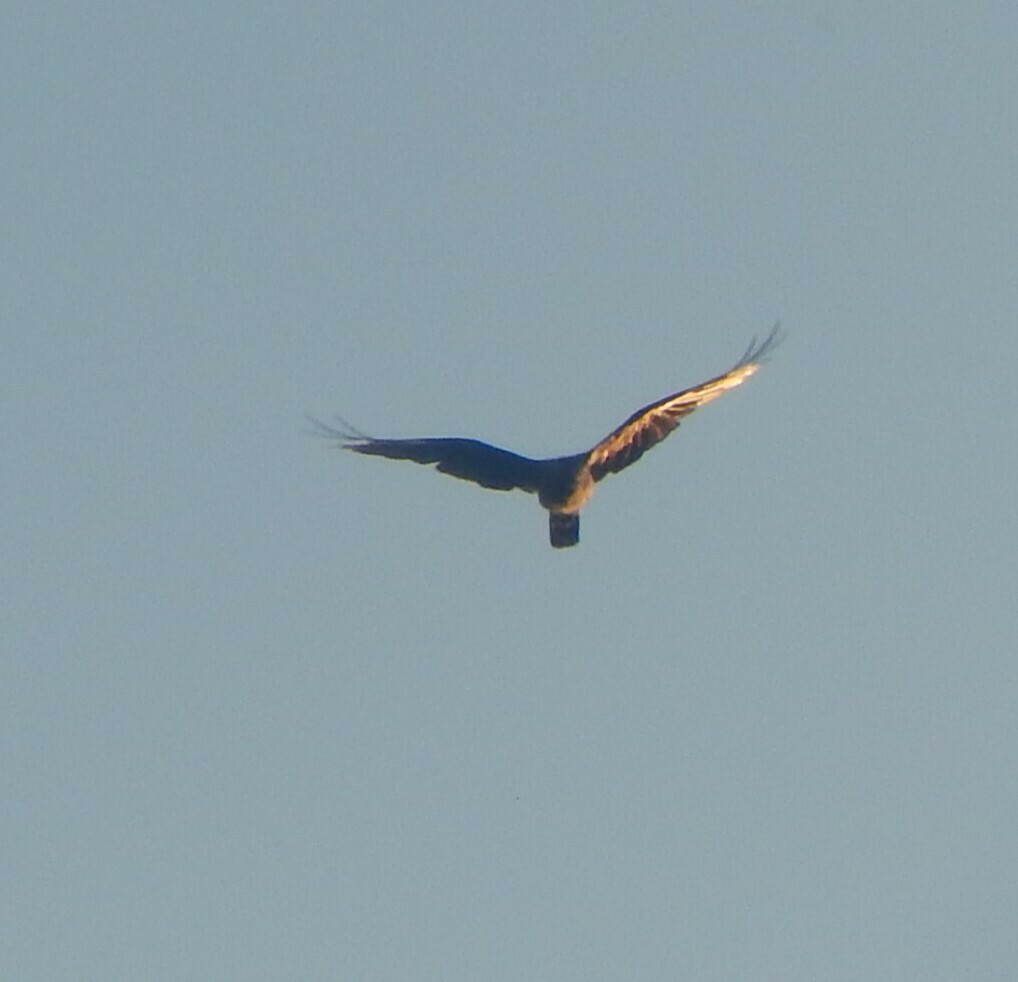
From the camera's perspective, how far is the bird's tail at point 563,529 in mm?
44125

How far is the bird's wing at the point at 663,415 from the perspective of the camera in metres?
42.8

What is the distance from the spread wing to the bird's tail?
15.3 inches

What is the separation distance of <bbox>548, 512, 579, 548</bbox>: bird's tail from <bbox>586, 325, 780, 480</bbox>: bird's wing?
96cm

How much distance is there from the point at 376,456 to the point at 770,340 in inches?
163

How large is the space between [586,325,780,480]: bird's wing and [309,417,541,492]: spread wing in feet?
2.92

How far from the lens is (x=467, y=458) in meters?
43.9

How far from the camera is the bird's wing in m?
42.8

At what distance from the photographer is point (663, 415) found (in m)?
42.9

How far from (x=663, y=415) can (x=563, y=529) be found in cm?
192

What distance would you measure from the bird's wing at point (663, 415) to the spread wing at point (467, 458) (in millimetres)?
890

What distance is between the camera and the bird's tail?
44125 millimetres

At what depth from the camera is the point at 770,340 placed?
42.6 metres

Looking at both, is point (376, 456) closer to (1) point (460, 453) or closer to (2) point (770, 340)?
(1) point (460, 453)

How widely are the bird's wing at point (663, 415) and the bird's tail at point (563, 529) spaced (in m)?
0.96
